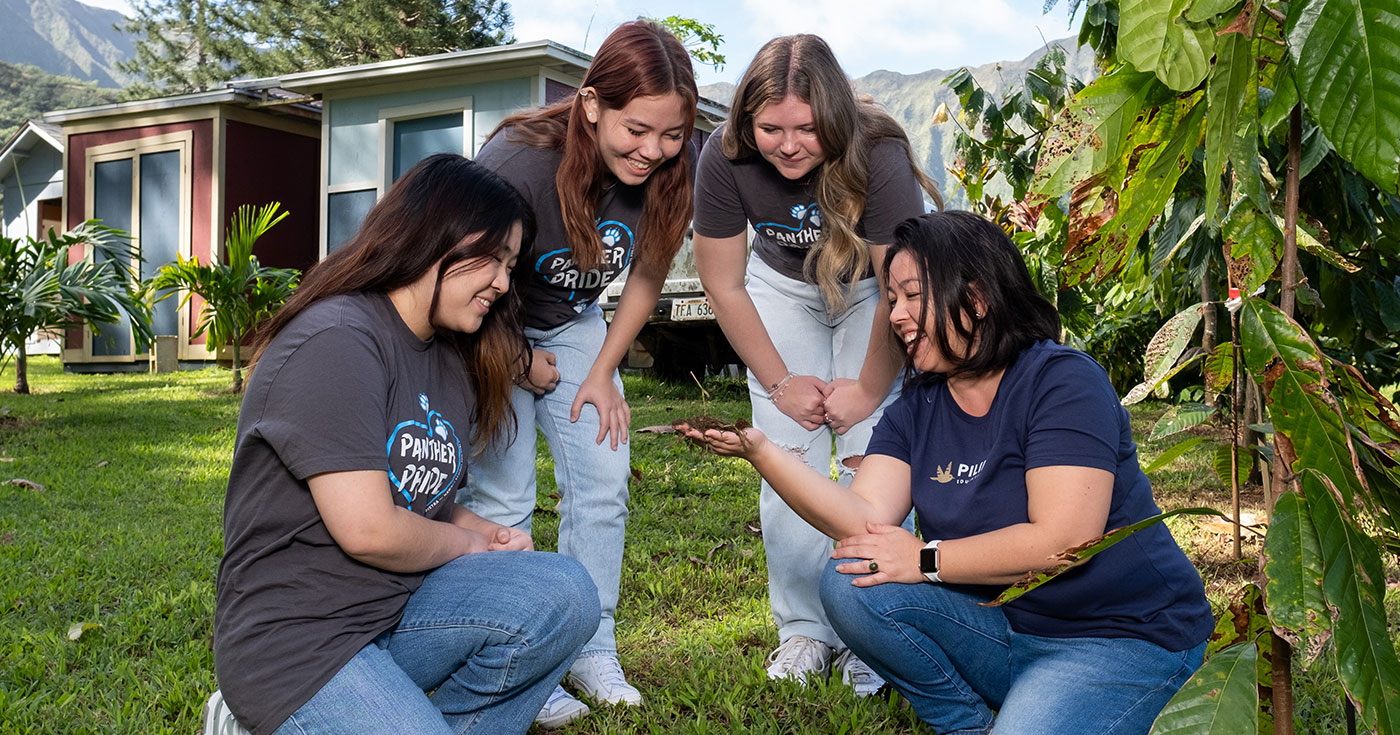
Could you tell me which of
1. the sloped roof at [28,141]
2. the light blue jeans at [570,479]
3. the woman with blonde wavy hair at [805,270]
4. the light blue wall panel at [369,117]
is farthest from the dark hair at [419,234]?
the sloped roof at [28,141]

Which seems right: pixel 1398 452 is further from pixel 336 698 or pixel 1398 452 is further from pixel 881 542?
pixel 336 698

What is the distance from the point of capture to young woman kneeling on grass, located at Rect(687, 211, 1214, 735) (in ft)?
6.80

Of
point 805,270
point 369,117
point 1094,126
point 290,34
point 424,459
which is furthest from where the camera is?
point 290,34

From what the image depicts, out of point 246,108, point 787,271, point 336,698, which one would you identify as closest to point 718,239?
point 787,271

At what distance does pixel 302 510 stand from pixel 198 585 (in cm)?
208

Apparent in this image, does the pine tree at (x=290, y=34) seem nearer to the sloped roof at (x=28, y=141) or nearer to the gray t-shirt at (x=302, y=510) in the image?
the sloped roof at (x=28, y=141)

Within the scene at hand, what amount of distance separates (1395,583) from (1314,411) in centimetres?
306

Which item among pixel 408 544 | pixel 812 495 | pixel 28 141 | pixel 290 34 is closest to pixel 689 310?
pixel 812 495

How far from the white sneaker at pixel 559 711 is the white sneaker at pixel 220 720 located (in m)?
0.77

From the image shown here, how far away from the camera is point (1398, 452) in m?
1.23

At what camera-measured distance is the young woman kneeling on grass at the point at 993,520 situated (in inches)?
81.6

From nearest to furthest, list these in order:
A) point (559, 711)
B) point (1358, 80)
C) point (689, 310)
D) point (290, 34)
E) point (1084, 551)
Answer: point (1358, 80), point (1084, 551), point (559, 711), point (689, 310), point (290, 34)

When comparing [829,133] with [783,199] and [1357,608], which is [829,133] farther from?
[1357,608]

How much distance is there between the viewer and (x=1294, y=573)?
1.19 metres
